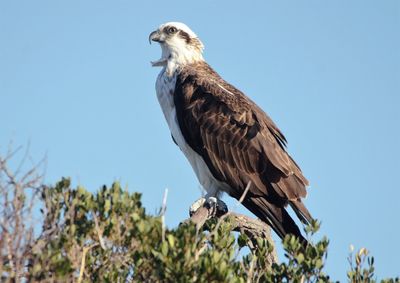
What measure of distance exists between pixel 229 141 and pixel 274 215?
134 centimetres

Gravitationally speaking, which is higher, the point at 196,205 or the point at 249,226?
the point at 196,205

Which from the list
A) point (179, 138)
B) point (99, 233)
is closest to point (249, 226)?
point (179, 138)

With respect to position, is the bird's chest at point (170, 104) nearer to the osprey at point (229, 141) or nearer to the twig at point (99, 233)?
the osprey at point (229, 141)

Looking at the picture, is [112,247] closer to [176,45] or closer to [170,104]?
[170,104]

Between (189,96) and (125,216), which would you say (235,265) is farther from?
(189,96)

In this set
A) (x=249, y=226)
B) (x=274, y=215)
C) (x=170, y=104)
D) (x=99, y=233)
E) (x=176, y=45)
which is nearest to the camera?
(x=99, y=233)

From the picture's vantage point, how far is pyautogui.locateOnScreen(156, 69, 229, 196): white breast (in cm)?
1070

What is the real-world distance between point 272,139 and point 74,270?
200 inches

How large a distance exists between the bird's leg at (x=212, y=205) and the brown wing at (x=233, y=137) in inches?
12.8

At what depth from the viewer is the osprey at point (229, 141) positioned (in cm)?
1017

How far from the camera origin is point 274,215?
9.89 meters

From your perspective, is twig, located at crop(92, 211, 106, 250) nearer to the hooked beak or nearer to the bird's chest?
the bird's chest

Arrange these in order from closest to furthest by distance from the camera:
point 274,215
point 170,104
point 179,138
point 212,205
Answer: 1. point 212,205
2. point 274,215
3. point 179,138
4. point 170,104

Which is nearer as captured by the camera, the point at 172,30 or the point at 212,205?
the point at 212,205
